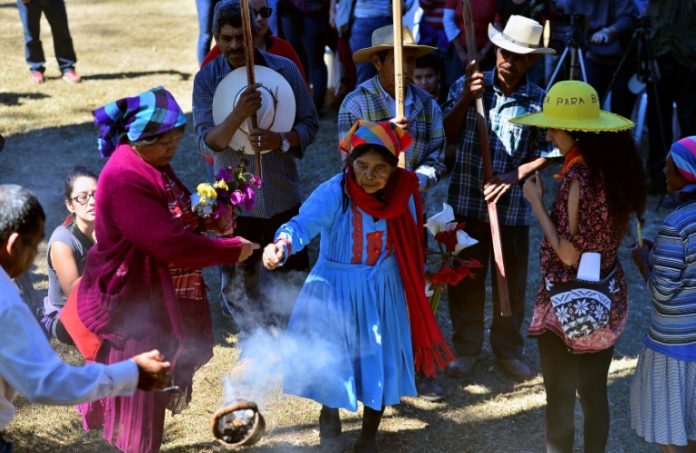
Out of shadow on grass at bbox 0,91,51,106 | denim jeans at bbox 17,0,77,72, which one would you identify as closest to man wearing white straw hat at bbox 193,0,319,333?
shadow on grass at bbox 0,91,51,106

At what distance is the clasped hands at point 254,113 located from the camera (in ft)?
14.1

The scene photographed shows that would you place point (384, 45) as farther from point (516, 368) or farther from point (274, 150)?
point (516, 368)

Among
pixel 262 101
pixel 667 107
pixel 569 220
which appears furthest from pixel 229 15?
pixel 667 107

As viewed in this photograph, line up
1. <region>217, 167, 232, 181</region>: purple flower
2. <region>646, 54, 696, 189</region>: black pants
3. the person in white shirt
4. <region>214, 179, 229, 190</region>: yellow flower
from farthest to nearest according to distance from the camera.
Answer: <region>646, 54, 696, 189</region>: black pants → <region>217, 167, 232, 181</region>: purple flower → <region>214, 179, 229, 190</region>: yellow flower → the person in white shirt

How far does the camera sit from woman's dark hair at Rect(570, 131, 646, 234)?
353 cm

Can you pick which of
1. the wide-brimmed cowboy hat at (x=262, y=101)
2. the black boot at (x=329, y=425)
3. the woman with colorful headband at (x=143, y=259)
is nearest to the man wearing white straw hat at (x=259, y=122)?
the wide-brimmed cowboy hat at (x=262, y=101)

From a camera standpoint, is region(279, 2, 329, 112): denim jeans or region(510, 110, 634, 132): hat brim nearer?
region(510, 110, 634, 132): hat brim

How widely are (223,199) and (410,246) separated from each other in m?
0.96

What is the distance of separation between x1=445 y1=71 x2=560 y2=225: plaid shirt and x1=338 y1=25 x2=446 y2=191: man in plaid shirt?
254 millimetres

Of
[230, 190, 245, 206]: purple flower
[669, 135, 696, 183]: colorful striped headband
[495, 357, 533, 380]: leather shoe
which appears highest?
[669, 135, 696, 183]: colorful striped headband

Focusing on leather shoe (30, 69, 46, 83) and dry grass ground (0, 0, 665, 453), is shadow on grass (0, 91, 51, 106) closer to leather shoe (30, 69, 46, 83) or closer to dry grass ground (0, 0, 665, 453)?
dry grass ground (0, 0, 665, 453)

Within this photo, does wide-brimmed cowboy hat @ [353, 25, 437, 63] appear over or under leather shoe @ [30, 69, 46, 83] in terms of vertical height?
over

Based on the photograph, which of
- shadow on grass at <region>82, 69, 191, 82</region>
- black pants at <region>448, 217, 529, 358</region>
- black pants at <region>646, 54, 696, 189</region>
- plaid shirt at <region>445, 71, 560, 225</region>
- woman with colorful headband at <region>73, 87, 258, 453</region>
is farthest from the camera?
shadow on grass at <region>82, 69, 191, 82</region>

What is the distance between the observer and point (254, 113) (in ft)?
14.3
